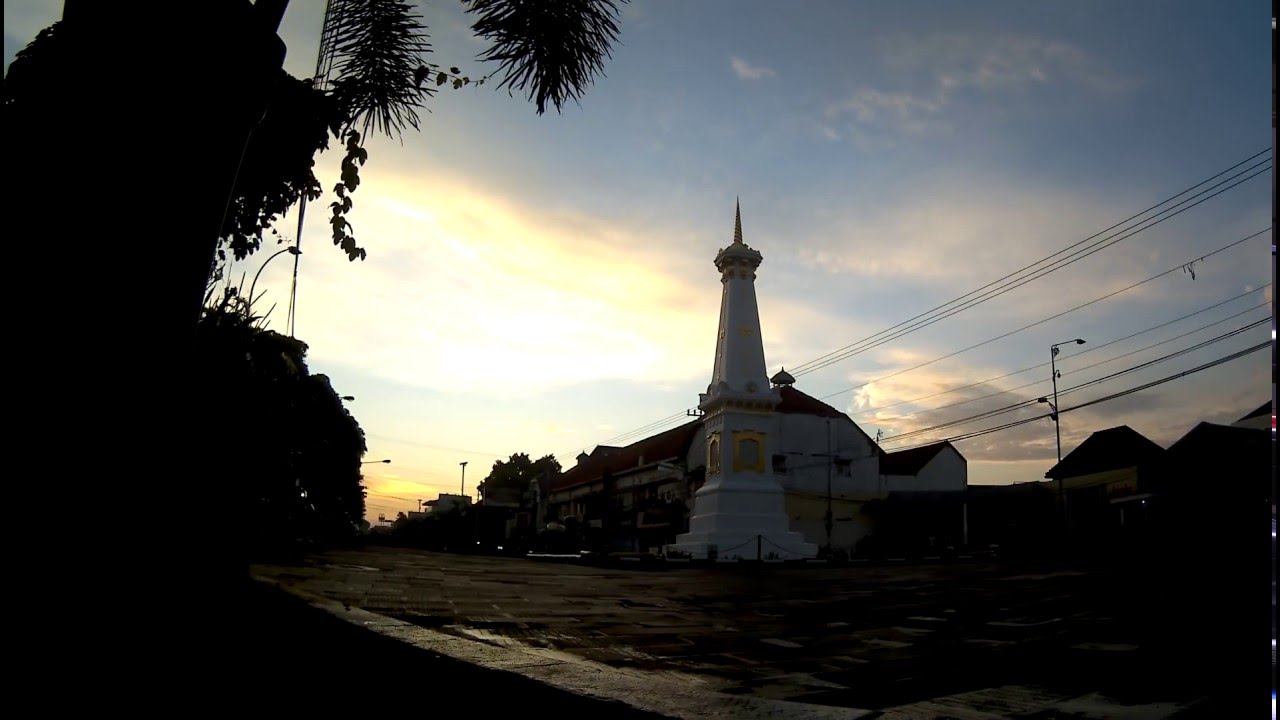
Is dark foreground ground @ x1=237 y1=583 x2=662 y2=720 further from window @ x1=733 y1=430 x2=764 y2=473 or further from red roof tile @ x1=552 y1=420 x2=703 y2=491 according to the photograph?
red roof tile @ x1=552 y1=420 x2=703 y2=491

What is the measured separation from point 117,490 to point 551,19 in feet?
8.75

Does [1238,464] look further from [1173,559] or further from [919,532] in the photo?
[919,532]

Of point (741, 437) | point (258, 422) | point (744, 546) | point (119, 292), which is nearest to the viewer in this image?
point (119, 292)

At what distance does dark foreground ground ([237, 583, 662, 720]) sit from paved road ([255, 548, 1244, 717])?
935 millimetres

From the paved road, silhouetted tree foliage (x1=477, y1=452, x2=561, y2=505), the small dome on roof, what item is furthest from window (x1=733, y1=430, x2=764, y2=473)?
silhouetted tree foliage (x1=477, y1=452, x2=561, y2=505)

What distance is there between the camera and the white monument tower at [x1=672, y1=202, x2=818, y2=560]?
2583cm

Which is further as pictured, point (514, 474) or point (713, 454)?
point (514, 474)

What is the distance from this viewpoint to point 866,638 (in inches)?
190

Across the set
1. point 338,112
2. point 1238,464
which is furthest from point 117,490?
point 1238,464

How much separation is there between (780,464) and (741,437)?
12.5 m

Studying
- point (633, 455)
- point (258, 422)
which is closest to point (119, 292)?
point (258, 422)

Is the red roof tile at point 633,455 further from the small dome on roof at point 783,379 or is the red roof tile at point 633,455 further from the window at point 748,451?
the window at point 748,451

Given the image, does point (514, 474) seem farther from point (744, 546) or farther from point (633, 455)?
point (744, 546)

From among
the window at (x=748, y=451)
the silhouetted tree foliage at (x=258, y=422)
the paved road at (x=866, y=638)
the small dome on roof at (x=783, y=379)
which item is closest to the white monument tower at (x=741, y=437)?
the window at (x=748, y=451)
